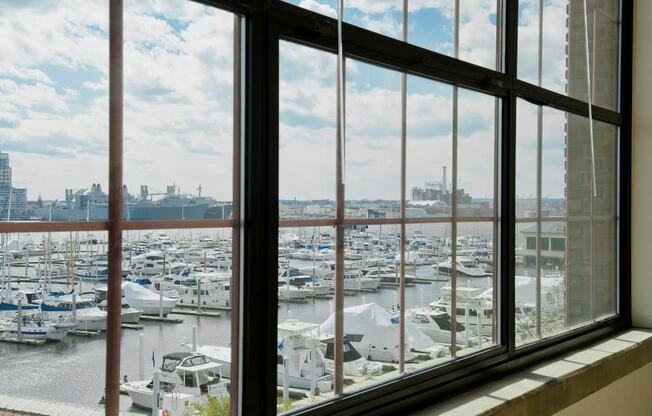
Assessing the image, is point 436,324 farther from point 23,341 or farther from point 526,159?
point 23,341

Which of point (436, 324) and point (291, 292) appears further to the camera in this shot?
point (436, 324)

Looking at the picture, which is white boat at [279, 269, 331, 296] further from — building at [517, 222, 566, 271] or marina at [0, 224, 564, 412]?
building at [517, 222, 566, 271]

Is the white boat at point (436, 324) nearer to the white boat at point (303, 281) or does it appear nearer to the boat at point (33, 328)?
the white boat at point (303, 281)

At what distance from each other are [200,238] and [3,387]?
1.61 ft

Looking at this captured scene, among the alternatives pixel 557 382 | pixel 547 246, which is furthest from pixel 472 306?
pixel 547 246

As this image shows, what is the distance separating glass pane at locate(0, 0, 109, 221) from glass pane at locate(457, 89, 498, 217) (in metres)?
1.35

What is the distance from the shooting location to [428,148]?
2.15m

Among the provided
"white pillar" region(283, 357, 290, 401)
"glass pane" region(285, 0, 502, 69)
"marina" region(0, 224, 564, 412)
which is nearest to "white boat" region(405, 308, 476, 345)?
"marina" region(0, 224, 564, 412)

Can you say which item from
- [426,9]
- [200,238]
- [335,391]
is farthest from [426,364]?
[426,9]

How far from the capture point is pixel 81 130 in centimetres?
126

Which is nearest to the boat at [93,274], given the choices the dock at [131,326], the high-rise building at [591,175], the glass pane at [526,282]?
the dock at [131,326]

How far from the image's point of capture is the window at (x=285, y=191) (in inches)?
48.7

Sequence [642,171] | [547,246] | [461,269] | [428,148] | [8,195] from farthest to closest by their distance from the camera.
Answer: [642,171] < [547,246] < [461,269] < [428,148] < [8,195]

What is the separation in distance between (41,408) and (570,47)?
268 cm
